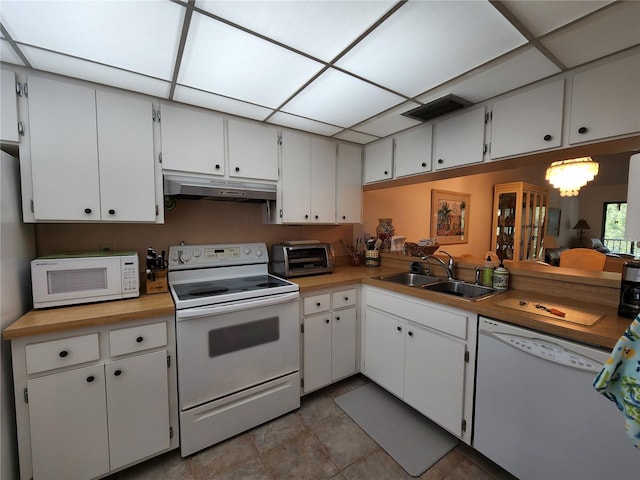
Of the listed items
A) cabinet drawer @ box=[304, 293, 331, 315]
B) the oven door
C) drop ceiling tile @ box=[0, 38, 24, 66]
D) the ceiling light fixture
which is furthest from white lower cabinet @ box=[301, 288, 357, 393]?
the ceiling light fixture

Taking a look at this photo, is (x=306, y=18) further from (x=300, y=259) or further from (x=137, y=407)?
(x=137, y=407)

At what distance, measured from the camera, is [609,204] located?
20.7 feet

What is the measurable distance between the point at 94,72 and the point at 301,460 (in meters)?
2.58

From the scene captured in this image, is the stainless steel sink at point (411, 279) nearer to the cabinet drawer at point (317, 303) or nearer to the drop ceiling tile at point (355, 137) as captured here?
the cabinet drawer at point (317, 303)

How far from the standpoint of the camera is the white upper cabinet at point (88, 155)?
1.48m

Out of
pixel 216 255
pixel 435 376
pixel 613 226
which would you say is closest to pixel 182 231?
pixel 216 255

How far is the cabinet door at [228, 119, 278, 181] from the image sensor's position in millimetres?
2076

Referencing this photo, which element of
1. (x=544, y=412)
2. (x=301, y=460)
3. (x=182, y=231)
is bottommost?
(x=301, y=460)

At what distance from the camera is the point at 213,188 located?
189cm

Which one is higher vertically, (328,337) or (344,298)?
(344,298)

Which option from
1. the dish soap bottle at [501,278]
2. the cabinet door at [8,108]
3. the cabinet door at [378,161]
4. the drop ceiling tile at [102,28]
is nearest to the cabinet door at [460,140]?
the cabinet door at [378,161]

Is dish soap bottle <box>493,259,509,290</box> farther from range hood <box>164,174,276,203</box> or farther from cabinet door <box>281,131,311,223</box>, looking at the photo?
range hood <box>164,174,276,203</box>

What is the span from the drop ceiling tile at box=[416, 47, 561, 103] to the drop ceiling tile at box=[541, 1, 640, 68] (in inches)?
3.0

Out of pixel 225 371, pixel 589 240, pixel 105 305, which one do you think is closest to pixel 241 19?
pixel 105 305
